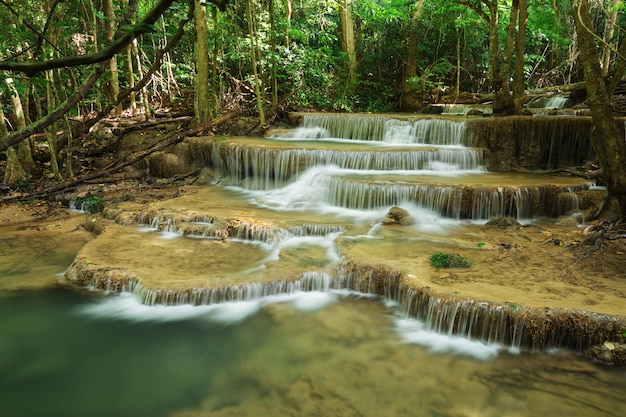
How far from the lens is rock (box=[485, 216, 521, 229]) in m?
6.69

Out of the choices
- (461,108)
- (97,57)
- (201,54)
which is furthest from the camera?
(461,108)

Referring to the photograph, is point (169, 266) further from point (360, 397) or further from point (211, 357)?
point (360, 397)

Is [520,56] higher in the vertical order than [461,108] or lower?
higher

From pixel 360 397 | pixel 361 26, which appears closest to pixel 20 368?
pixel 360 397

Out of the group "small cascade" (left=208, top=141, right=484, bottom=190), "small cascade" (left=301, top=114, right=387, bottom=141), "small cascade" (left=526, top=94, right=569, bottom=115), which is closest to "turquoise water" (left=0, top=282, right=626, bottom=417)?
"small cascade" (left=208, top=141, right=484, bottom=190)

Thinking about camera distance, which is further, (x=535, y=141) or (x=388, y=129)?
(x=388, y=129)

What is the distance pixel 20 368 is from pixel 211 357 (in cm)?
175

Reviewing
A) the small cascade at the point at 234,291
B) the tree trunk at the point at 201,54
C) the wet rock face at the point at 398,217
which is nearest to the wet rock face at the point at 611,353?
the small cascade at the point at 234,291

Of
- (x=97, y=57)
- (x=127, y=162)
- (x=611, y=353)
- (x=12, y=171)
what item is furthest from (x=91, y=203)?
(x=611, y=353)

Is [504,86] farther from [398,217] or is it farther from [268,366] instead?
[268,366]

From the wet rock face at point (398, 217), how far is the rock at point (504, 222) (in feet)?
4.16

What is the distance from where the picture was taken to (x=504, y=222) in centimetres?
673

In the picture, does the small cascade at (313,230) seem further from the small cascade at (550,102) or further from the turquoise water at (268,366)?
the small cascade at (550,102)

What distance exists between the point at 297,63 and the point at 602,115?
1114cm
